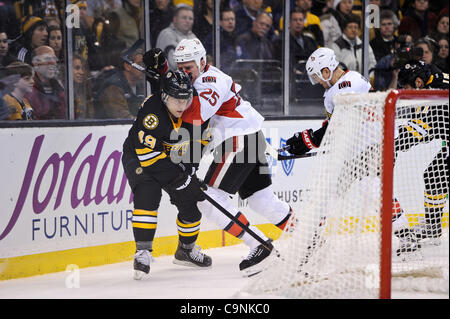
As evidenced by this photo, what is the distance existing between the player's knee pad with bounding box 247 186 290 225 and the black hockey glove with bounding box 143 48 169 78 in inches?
32.6

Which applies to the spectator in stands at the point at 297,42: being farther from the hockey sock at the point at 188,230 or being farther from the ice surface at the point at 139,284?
the hockey sock at the point at 188,230

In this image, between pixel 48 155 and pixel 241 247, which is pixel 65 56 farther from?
pixel 241 247

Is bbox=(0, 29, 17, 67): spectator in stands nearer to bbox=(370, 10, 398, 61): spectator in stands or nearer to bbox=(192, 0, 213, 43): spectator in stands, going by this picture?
bbox=(192, 0, 213, 43): spectator in stands

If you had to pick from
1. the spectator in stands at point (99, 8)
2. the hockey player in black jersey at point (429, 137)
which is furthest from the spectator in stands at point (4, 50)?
the hockey player in black jersey at point (429, 137)

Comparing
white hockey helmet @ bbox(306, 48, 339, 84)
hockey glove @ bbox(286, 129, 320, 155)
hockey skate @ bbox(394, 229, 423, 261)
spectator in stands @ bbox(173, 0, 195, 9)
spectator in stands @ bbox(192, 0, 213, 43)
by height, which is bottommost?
hockey skate @ bbox(394, 229, 423, 261)

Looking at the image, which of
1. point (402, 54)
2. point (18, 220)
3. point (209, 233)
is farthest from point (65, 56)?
point (402, 54)

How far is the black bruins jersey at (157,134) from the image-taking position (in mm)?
3623

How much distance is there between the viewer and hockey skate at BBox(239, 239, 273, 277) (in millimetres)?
3814

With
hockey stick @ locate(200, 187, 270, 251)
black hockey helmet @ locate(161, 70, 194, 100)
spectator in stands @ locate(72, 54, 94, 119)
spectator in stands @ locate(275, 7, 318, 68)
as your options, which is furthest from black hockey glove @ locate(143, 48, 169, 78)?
spectator in stands @ locate(275, 7, 318, 68)

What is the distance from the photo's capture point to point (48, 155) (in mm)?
3965

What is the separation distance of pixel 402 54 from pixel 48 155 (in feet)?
11.3

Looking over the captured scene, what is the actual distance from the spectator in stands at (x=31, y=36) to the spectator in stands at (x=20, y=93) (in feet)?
0.17

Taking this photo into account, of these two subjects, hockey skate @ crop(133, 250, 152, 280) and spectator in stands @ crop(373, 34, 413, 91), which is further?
spectator in stands @ crop(373, 34, 413, 91)

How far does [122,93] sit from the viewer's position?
15.6ft
